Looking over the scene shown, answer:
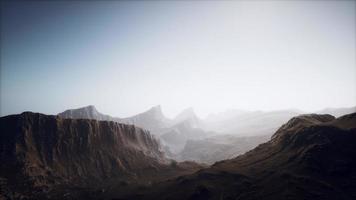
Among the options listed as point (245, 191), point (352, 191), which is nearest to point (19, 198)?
point (245, 191)

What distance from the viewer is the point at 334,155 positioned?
16500 cm

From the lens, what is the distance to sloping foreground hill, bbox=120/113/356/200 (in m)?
146

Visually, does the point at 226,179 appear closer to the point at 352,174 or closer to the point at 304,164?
the point at 304,164

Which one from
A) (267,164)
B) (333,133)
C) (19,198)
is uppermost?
(333,133)

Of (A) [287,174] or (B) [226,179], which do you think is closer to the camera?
(A) [287,174]

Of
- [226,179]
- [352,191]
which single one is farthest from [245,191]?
[352,191]

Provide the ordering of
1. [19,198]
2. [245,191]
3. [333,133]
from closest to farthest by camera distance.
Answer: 1. [245,191]
2. [333,133]
3. [19,198]

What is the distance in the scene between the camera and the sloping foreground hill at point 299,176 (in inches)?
5738

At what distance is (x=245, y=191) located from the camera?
162250 mm

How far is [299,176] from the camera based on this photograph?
158750mm

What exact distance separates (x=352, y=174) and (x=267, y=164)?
191ft

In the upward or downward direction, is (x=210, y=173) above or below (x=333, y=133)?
below

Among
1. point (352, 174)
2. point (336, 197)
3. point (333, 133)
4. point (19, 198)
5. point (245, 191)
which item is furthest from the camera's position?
point (19, 198)

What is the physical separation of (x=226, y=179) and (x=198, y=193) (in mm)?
29763
